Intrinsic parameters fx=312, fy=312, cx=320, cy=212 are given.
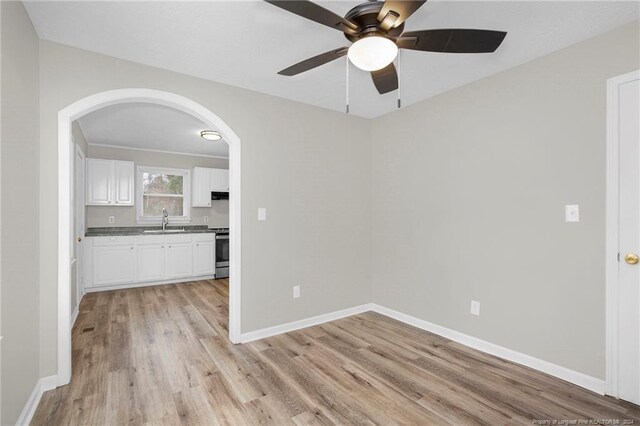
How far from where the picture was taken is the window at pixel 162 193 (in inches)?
240

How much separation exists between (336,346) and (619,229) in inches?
93.9

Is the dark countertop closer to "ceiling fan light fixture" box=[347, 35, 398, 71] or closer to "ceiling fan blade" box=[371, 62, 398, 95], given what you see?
"ceiling fan blade" box=[371, 62, 398, 95]

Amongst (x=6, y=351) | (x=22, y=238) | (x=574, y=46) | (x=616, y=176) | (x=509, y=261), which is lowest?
(x=6, y=351)

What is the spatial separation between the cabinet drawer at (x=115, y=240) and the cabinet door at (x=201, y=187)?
1449 mm

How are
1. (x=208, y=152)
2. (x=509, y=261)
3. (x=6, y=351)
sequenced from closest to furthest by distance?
1. (x=6, y=351)
2. (x=509, y=261)
3. (x=208, y=152)

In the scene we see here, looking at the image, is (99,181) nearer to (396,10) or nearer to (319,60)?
(319,60)

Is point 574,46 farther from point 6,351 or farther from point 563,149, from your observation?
point 6,351

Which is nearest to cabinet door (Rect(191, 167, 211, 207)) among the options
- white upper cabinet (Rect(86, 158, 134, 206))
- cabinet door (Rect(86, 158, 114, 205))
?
white upper cabinet (Rect(86, 158, 134, 206))

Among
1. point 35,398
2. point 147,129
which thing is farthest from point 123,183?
point 35,398

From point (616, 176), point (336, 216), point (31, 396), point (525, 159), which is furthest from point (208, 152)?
point (616, 176)

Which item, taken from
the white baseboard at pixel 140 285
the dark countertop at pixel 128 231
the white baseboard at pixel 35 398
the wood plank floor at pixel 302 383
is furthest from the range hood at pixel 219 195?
the white baseboard at pixel 35 398

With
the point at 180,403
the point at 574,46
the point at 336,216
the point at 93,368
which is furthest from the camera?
the point at 336,216

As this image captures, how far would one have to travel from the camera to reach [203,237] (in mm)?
5941

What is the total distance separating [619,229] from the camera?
212 cm
